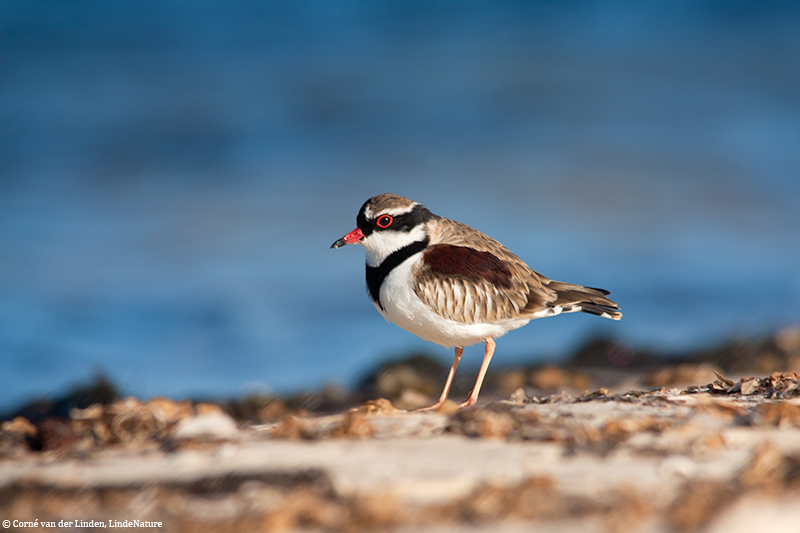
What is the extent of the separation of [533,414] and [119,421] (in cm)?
229

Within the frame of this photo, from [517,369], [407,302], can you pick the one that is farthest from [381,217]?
[517,369]

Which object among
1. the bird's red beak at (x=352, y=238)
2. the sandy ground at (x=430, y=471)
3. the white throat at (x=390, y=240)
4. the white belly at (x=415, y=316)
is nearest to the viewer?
the sandy ground at (x=430, y=471)

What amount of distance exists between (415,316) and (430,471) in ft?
7.84

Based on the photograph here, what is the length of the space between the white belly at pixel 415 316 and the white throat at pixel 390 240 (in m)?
0.20

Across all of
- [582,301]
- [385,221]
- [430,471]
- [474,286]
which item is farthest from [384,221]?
[430,471]

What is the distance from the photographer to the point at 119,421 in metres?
3.96

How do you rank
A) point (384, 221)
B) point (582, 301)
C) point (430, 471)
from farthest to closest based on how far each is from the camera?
1. point (582, 301)
2. point (384, 221)
3. point (430, 471)

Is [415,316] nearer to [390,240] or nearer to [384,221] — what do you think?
[390,240]

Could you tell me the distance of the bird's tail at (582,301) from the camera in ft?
19.1

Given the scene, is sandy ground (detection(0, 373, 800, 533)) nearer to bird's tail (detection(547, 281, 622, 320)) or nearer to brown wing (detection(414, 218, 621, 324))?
brown wing (detection(414, 218, 621, 324))

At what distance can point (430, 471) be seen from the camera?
301cm

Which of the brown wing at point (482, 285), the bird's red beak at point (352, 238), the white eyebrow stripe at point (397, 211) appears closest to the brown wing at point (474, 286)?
the brown wing at point (482, 285)

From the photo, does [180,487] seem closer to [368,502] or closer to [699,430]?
[368,502]

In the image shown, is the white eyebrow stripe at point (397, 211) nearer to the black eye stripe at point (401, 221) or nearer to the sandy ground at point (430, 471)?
the black eye stripe at point (401, 221)
